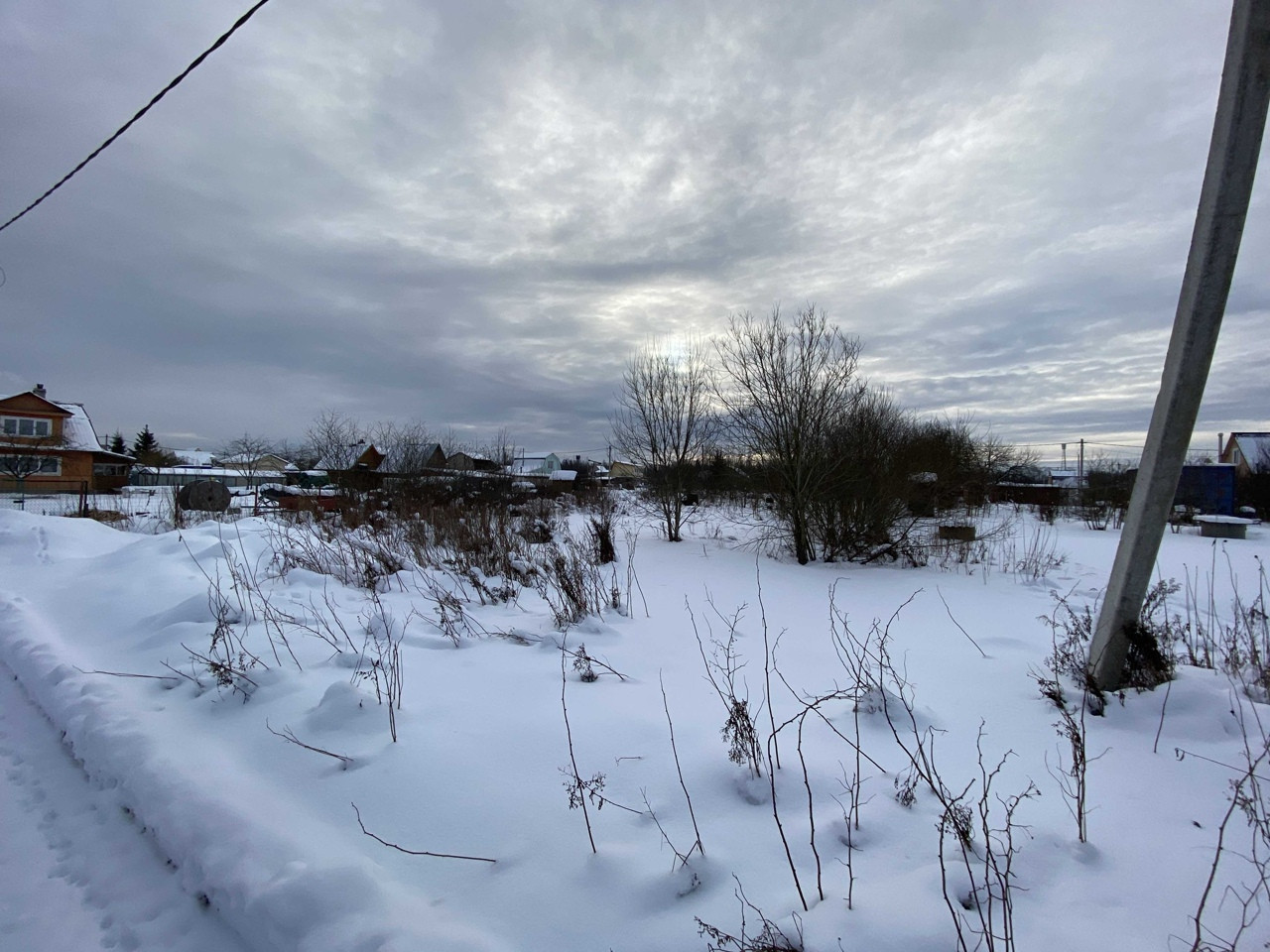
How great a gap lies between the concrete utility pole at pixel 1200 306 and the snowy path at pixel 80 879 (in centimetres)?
445

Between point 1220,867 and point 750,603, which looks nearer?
point 1220,867

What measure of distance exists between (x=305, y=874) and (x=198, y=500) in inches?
608

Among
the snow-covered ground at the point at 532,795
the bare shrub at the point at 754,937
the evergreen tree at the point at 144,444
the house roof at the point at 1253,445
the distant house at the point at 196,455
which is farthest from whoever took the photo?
the distant house at the point at 196,455

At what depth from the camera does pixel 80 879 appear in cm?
201

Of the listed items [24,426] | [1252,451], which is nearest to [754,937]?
[1252,451]

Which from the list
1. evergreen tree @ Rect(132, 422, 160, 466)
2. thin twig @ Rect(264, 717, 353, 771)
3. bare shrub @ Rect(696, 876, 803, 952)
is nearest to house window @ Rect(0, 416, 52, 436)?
evergreen tree @ Rect(132, 422, 160, 466)

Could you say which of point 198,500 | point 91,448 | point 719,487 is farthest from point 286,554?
point 91,448

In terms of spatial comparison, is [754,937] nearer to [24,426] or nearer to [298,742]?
[298,742]

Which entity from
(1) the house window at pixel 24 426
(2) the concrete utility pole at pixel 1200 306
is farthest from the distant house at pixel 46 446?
(2) the concrete utility pole at pixel 1200 306

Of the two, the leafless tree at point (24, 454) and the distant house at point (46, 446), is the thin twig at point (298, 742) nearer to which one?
the leafless tree at point (24, 454)

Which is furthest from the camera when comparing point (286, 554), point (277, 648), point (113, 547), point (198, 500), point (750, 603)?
point (198, 500)

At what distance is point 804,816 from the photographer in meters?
2.19

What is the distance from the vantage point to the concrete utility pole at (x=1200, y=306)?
278cm

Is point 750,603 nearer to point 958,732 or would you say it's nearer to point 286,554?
point 958,732
